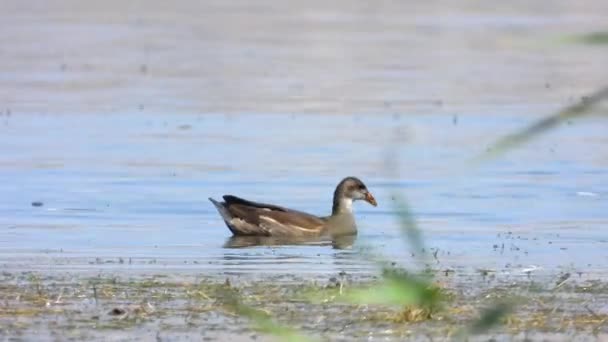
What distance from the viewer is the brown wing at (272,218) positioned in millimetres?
13180

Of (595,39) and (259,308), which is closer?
(595,39)

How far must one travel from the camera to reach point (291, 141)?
62.2 feet

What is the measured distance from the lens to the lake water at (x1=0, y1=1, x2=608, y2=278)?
12.0 m

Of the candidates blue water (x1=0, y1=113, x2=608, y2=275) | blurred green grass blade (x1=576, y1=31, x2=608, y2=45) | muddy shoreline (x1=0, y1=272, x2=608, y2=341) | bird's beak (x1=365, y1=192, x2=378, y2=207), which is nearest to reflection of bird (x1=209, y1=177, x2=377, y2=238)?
blue water (x1=0, y1=113, x2=608, y2=275)

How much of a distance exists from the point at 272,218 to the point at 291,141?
18.7ft

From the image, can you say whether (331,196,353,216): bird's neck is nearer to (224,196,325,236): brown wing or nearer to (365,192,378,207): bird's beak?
(365,192,378,207): bird's beak

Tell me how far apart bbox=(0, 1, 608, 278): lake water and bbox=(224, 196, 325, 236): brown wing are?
331mm

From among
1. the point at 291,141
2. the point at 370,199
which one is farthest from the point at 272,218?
the point at 291,141

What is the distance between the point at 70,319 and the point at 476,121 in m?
13.1

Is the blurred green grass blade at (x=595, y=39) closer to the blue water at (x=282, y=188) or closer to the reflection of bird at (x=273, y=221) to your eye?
the blue water at (x=282, y=188)

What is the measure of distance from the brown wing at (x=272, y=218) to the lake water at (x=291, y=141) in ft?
1.09

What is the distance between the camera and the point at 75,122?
20.8 metres

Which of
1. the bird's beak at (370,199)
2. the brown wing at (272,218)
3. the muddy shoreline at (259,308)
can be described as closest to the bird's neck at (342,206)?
the bird's beak at (370,199)

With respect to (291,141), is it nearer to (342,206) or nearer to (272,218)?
(342,206)
